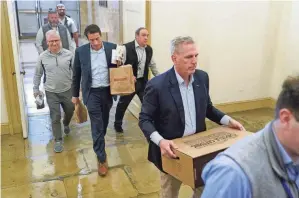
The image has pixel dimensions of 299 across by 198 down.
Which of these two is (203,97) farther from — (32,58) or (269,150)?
(32,58)

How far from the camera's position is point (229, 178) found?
3.15 ft

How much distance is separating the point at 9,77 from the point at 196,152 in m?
3.37

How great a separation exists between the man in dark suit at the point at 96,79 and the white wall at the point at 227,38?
135 cm

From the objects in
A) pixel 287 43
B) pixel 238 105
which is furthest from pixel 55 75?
pixel 287 43

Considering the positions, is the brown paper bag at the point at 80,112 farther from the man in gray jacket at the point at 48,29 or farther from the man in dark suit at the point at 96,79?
the man in gray jacket at the point at 48,29

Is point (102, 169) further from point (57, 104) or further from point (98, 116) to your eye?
point (57, 104)

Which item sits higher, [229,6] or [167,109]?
[229,6]

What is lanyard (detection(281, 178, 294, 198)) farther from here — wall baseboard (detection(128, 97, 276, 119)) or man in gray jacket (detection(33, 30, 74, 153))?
wall baseboard (detection(128, 97, 276, 119))

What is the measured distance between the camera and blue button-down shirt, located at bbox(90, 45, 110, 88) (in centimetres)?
340

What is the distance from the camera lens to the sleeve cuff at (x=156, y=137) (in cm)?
198

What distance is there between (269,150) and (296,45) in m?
4.62

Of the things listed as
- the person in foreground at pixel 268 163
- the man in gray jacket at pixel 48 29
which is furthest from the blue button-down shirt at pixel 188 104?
the man in gray jacket at pixel 48 29

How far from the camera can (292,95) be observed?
950mm

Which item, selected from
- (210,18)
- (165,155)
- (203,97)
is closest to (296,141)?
(165,155)
